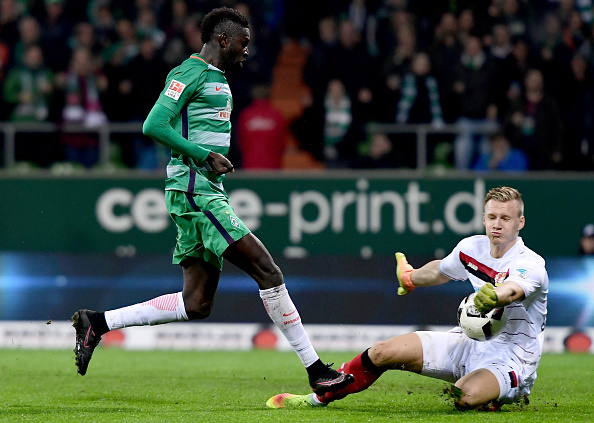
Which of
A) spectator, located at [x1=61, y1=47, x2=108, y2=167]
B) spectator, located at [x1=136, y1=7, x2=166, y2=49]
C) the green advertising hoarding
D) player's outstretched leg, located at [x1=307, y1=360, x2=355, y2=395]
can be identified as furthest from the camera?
spectator, located at [x1=136, y1=7, x2=166, y2=49]

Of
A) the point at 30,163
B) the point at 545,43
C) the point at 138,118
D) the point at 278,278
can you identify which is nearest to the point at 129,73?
the point at 138,118

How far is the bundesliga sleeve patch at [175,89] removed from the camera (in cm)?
568

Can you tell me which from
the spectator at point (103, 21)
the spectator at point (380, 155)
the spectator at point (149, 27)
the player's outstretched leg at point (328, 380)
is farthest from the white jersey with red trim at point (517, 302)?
the spectator at point (103, 21)

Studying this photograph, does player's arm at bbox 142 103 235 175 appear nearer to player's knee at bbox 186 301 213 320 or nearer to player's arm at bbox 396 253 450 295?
player's knee at bbox 186 301 213 320

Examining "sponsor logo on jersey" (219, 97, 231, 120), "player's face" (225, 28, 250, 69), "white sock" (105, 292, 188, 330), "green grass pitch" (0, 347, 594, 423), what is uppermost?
"player's face" (225, 28, 250, 69)

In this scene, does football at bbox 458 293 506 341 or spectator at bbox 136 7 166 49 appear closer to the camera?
football at bbox 458 293 506 341

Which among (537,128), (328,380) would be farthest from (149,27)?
(328,380)

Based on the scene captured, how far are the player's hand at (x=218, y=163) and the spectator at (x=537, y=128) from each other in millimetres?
6221

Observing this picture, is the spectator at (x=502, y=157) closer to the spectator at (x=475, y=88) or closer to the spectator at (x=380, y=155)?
the spectator at (x=475, y=88)

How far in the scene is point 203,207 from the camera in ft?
18.8

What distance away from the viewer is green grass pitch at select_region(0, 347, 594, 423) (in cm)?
523

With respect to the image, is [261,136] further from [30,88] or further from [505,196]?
[505,196]

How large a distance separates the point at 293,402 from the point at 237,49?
2.13 m

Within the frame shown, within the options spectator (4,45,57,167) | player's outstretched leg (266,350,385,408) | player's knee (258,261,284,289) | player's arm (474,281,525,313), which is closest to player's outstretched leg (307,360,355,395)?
player's outstretched leg (266,350,385,408)
